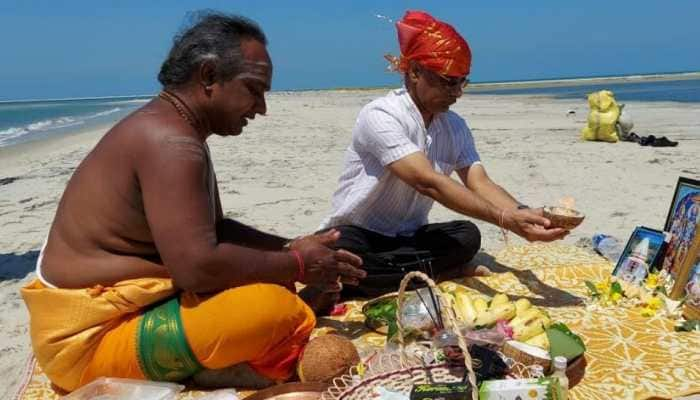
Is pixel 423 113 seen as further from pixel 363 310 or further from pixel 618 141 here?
pixel 618 141

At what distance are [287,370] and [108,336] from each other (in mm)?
833

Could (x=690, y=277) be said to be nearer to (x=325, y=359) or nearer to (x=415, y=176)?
(x=415, y=176)

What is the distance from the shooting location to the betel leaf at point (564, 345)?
106 inches

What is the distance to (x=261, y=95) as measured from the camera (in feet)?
8.68

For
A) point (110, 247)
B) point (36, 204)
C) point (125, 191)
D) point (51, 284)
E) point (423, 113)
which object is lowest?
point (36, 204)

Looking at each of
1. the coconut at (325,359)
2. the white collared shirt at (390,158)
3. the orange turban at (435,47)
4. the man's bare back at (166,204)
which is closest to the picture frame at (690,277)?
the white collared shirt at (390,158)

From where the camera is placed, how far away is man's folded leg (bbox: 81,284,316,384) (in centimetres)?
254

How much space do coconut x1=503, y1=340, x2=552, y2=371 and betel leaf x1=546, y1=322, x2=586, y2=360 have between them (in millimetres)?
55

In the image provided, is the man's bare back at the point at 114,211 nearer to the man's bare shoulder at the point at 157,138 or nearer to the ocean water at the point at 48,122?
the man's bare shoulder at the point at 157,138

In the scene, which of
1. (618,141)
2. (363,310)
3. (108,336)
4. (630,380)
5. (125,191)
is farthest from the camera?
(618,141)

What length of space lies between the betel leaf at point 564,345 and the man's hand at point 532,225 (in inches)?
22.2

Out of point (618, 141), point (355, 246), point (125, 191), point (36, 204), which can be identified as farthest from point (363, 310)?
point (618, 141)

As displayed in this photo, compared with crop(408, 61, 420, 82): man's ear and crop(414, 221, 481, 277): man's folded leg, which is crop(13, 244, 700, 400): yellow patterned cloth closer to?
crop(414, 221, 481, 277): man's folded leg

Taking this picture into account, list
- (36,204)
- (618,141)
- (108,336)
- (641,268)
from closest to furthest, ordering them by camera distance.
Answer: (108,336)
(641,268)
(36,204)
(618,141)
